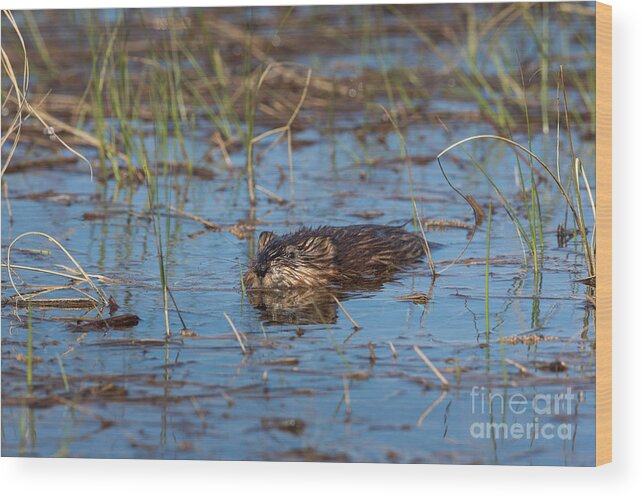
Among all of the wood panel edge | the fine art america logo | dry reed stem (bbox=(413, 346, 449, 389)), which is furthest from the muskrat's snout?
the wood panel edge

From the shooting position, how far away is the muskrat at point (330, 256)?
27.9ft

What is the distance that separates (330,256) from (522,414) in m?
2.27

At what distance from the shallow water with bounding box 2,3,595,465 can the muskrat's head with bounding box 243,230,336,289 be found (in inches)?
7.8

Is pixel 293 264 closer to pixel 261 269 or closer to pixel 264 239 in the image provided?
pixel 261 269

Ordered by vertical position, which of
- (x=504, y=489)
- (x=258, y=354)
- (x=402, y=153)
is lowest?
(x=504, y=489)

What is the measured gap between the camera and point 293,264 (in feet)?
27.9

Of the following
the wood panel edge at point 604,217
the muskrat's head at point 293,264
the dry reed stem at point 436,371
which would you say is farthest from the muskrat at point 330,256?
the wood panel edge at point 604,217

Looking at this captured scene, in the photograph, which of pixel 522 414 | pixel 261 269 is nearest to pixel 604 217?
pixel 522 414

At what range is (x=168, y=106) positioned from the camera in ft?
34.2

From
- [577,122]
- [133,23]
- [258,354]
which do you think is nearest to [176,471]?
[258,354]

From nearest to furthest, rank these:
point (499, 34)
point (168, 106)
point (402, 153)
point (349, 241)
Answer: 1. point (349, 241)
2. point (499, 34)
3. point (168, 106)
4. point (402, 153)

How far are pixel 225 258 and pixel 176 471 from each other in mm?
2442

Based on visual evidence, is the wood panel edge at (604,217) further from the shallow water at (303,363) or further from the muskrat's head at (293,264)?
the muskrat's head at (293,264)

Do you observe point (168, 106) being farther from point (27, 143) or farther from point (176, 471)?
point (176, 471)
